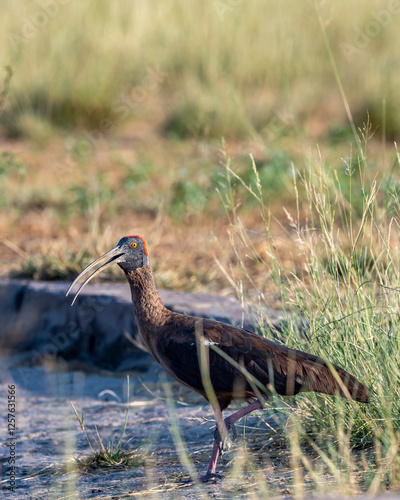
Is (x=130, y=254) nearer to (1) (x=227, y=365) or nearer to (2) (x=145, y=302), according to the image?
(2) (x=145, y=302)

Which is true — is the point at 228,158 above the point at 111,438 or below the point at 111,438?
above

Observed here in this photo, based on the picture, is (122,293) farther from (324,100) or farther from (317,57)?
(317,57)

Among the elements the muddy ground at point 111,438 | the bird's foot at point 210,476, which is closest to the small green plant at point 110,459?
the muddy ground at point 111,438

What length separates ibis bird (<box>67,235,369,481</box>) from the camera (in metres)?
3.02

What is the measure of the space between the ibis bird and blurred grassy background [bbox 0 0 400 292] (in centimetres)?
228

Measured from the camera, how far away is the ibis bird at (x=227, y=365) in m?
3.02

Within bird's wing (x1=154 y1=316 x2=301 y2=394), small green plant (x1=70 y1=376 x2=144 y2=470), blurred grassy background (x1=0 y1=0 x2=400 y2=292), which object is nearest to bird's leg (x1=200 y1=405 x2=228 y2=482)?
bird's wing (x1=154 y1=316 x2=301 y2=394)

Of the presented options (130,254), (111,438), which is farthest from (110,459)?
(130,254)

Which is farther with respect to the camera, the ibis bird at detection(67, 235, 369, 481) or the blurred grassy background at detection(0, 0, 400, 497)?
the blurred grassy background at detection(0, 0, 400, 497)

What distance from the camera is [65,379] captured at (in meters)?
5.04

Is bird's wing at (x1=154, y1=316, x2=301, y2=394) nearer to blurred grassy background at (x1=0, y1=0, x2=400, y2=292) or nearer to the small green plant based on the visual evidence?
the small green plant

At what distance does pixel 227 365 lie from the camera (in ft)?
10.3

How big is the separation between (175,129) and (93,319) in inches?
216

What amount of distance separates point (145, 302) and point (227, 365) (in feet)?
1.73
